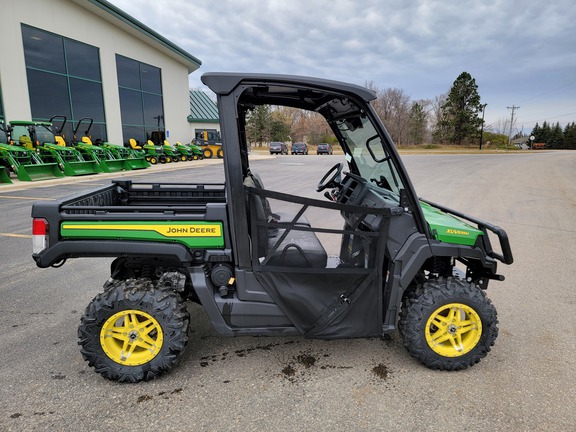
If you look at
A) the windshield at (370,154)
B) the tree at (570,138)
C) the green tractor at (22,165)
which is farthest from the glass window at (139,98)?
the tree at (570,138)

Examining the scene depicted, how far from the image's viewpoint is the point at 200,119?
3278cm

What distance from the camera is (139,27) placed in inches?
954

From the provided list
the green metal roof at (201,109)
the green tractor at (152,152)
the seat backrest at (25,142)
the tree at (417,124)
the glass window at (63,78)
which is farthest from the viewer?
the tree at (417,124)

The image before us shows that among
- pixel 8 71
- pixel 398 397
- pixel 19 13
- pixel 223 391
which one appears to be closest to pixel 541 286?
pixel 398 397

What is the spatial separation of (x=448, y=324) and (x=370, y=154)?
4.59 feet

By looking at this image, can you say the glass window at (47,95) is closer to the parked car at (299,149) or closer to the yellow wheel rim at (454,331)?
the yellow wheel rim at (454,331)

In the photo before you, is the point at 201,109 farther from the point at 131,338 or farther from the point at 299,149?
the point at 131,338

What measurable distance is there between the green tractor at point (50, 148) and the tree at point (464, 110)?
55974 millimetres

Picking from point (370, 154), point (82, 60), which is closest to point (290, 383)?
point (370, 154)

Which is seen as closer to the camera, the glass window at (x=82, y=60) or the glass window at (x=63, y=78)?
the glass window at (x=63, y=78)

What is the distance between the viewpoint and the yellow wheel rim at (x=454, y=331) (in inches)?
105

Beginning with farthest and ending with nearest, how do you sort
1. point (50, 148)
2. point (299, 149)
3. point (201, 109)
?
point (299, 149) < point (201, 109) < point (50, 148)

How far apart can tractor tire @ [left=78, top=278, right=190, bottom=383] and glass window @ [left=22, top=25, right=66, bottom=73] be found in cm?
2017

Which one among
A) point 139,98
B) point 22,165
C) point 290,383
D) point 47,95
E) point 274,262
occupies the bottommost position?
point 290,383
